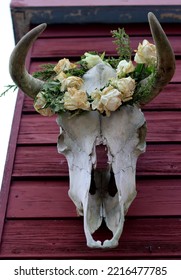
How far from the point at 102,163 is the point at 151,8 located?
59.6 inches

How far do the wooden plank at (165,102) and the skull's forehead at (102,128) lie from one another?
81 cm

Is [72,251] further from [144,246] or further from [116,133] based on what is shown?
[116,133]

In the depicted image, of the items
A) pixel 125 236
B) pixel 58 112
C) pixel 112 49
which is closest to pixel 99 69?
pixel 58 112

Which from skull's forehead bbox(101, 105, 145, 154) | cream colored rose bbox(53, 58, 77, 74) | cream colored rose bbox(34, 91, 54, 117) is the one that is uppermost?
cream colored rose bbox(53, 58, 77, 74)

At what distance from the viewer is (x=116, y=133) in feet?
9.27

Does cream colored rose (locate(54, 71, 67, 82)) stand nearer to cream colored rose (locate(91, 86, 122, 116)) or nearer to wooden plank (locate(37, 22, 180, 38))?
cream colored rose (locate(91, 86, 122, 116))

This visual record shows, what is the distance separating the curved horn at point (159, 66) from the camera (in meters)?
2.63

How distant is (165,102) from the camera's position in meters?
3.78

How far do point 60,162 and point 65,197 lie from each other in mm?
216

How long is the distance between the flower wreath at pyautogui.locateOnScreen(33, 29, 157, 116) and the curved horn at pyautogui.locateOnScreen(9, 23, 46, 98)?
0.16 ft

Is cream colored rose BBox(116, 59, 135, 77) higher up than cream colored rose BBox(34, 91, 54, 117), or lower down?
higher up

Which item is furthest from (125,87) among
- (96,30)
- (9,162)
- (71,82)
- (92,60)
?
(96,30)

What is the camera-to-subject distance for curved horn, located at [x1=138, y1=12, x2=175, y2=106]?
263cm

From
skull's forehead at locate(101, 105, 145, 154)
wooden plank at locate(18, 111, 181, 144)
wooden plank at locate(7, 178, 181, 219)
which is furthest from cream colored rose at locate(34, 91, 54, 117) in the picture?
wooden plank at locate(18, 111, 181, 144)
